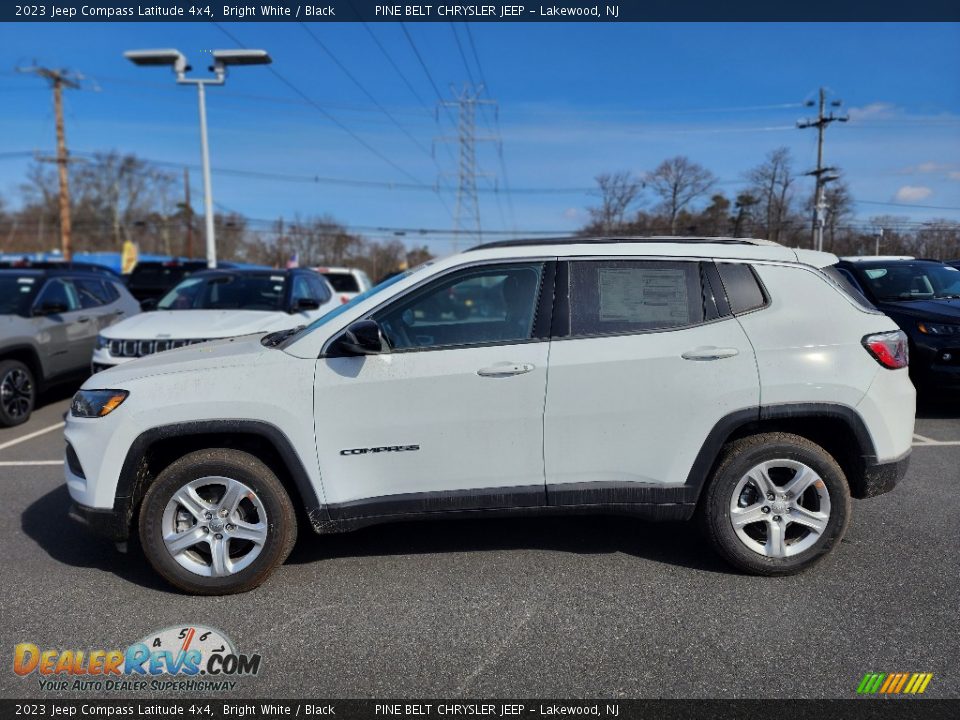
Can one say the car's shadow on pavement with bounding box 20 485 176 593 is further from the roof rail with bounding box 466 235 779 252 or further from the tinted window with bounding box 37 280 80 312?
the tinted window with bounding box 37 280 80 312

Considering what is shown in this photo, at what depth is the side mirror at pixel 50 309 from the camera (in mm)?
8440

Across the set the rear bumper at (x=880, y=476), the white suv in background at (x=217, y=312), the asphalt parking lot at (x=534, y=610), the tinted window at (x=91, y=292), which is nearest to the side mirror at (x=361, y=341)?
the asphalt parking lot at (x=534, y=610)

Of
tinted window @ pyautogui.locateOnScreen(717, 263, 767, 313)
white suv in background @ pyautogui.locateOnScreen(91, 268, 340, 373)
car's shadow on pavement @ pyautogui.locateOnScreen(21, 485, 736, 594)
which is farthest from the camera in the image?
white suv in background @ pyautogui.locateOnScreen(91, 268, 340, 373)

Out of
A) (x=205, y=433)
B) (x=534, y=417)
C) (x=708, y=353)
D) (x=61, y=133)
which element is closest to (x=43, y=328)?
(x=205, y=433)

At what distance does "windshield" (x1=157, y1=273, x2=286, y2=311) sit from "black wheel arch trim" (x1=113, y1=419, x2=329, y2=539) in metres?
4.71

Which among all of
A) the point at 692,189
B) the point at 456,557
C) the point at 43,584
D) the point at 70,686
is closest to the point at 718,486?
the point at 456,557

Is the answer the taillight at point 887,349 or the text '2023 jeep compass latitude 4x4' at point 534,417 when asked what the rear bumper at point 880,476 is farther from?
the taillight at point 887,349

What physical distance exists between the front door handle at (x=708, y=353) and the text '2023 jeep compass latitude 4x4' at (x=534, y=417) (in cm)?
1

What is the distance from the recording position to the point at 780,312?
371 centimetres

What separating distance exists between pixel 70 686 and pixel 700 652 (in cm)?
272

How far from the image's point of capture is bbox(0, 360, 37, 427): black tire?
25.5 feet

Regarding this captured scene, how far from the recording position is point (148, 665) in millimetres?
3027

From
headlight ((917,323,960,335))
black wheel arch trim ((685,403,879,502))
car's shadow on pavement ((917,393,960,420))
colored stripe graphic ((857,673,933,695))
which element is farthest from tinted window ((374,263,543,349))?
car's shadow on pavement ((917,393,960,420))

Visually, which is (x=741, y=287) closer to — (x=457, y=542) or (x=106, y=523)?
(x=457, y=542)
